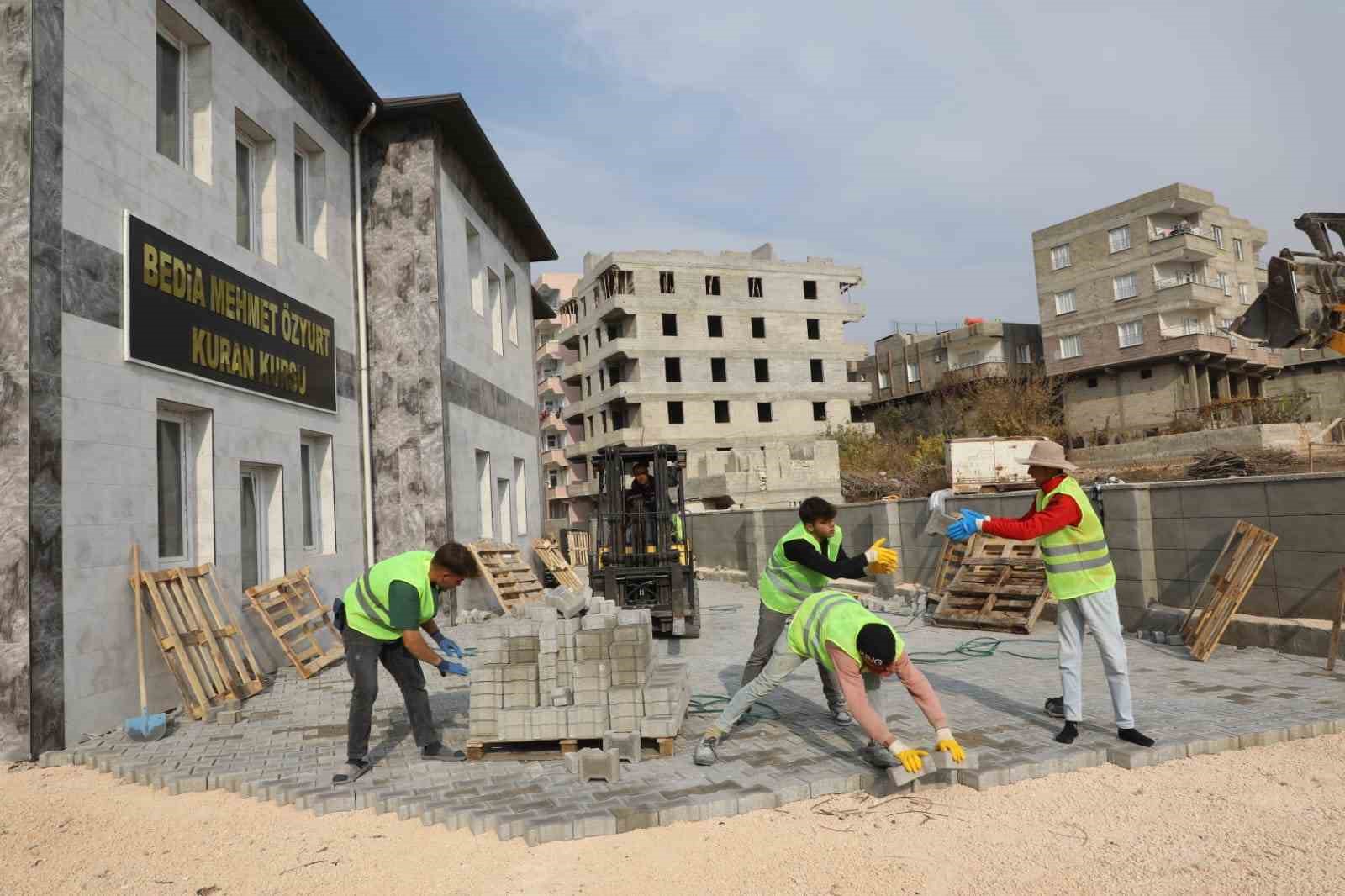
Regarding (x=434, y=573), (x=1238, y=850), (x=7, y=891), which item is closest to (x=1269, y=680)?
(x=1238, y=850)

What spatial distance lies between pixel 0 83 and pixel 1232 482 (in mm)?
11512

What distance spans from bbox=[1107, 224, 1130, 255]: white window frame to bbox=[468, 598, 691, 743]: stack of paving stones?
4153 centimetres

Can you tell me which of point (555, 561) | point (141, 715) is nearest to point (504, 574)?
point (555, 561)

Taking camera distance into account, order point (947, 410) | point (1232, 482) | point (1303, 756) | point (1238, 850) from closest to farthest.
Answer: point (1238, 850)
point (1303, 756)
point (1232, 482)
point (947, 410)

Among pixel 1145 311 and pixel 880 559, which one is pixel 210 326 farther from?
pixel 1145 311

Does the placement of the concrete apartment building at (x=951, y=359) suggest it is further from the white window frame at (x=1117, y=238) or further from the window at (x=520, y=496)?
the window at (x=520, y=496)

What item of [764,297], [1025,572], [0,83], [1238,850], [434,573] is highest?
[764,297]

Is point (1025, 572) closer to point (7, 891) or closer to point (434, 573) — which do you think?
point (434, 573)

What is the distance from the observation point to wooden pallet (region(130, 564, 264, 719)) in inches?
303

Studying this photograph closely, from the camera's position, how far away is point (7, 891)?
169 inches

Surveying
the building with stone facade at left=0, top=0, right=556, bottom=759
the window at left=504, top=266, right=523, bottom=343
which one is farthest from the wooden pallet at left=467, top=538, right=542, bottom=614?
the window at left=504, top=266, right=523, bottom=343

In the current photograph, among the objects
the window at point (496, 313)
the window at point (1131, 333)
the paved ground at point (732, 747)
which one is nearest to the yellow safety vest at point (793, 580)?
the paved ground at point (732, 747)

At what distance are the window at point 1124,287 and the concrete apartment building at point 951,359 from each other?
5919 mm

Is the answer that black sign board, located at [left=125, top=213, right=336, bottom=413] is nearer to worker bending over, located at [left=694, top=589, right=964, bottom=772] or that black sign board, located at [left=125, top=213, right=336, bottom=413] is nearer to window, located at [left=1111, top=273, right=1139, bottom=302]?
worker bending over, located at [left=694, top=589, right=964, bottom=772]
